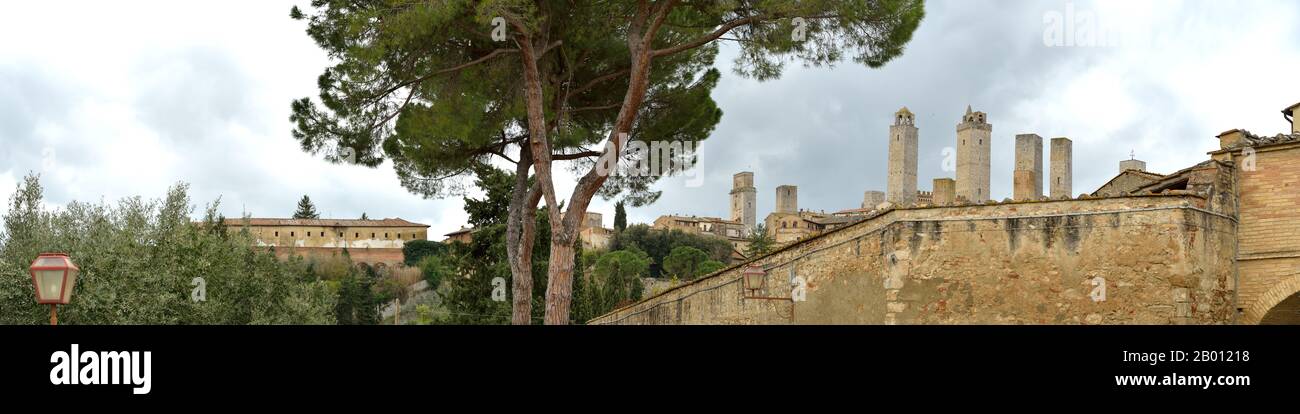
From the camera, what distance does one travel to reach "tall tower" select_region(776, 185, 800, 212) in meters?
80.1

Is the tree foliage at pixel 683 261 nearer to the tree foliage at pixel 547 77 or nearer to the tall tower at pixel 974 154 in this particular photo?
the tall tower at pixel 974 154

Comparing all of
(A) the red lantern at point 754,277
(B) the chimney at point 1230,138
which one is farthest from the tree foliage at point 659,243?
(B) the chimney at point 1230,138

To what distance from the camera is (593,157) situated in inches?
716

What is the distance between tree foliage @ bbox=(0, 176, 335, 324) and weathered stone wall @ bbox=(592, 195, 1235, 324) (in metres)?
11.3

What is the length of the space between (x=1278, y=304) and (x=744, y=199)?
8346 centimetres

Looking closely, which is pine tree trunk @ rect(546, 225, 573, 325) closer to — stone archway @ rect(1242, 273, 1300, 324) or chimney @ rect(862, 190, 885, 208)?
stone archway @ rect(1242, 273, 1300, 324)

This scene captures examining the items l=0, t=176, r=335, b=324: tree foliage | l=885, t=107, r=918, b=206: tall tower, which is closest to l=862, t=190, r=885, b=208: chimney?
l=885, t=107, r=918, b=206: tall tower

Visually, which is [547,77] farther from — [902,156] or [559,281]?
[902,156]

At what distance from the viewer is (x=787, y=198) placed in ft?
263

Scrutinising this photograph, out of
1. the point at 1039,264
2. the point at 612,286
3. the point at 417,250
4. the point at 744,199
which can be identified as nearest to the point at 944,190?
the point at 1039,264
